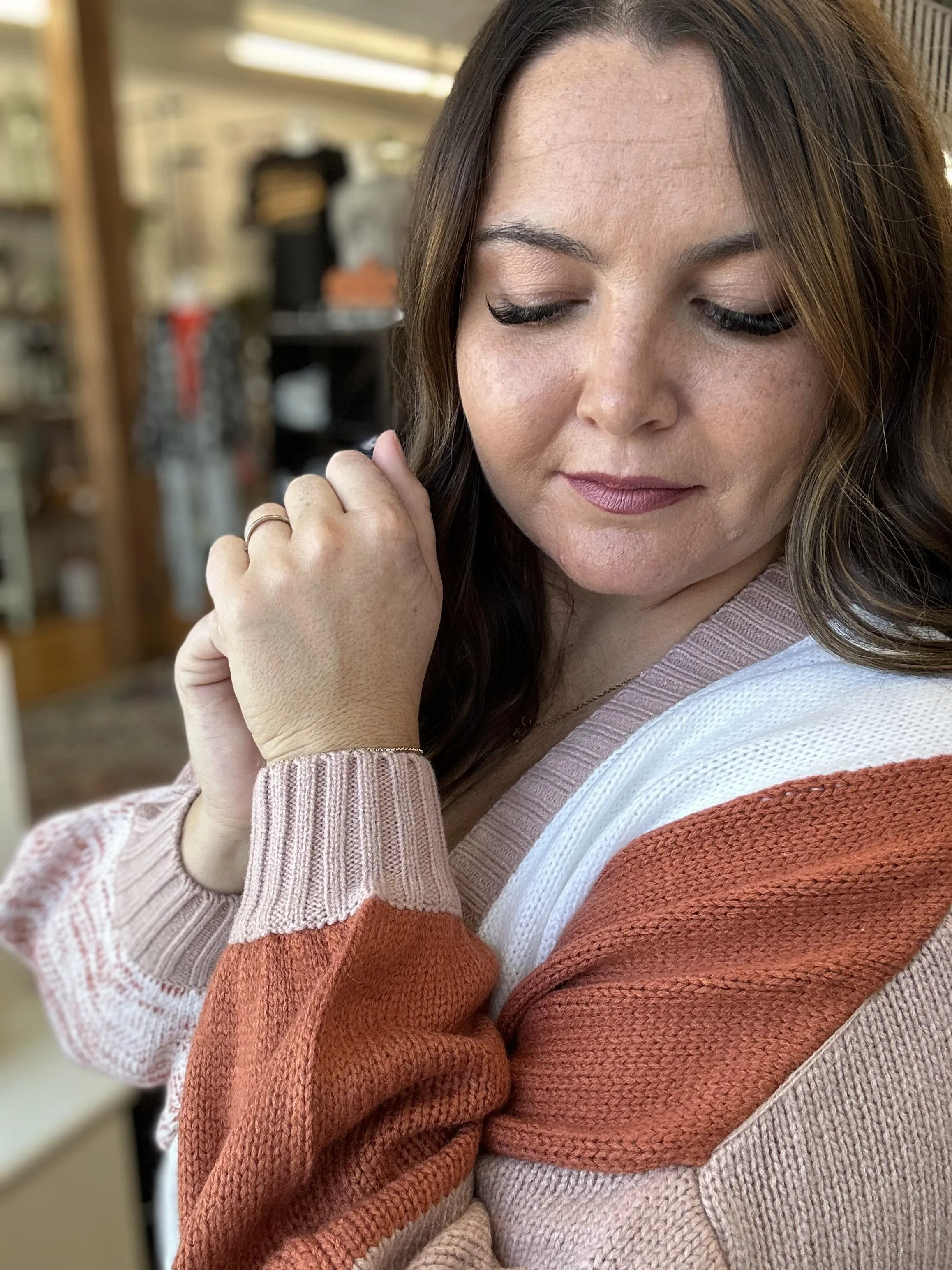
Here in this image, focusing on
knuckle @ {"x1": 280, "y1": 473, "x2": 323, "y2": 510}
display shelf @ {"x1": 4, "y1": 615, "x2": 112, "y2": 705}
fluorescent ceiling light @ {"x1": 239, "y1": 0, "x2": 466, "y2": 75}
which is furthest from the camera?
fluorescent ceiling light @ {"x1": 239, "y1": 0, "x2": 466, "y2": 75}

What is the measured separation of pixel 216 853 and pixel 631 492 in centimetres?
42

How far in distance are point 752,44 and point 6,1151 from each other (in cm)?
148

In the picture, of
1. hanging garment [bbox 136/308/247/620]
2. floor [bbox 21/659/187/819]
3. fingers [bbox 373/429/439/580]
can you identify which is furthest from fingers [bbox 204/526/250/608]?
hanging garment [bbox 136/308/247/620]

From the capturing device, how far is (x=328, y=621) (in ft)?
2.36

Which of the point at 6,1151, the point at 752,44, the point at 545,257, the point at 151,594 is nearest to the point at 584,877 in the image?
the point at 545,257

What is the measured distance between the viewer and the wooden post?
416 centimetres

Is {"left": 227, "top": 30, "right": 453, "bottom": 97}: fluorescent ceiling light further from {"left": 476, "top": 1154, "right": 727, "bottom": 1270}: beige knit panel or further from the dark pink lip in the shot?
{"left": 476, "top": 1154, "right": 727, "bottom": 1270}: beige knit panel

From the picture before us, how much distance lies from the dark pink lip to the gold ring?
0.67ft

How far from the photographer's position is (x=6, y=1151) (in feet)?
4.66

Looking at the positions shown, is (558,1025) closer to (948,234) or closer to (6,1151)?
(948,234)

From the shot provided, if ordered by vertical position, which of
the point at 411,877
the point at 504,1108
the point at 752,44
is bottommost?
the point at 504,1108

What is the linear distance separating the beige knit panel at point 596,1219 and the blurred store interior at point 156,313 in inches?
123

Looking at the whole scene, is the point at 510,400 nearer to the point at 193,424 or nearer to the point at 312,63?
the point at 193,424

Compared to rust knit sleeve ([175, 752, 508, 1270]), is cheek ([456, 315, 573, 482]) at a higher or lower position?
higher
